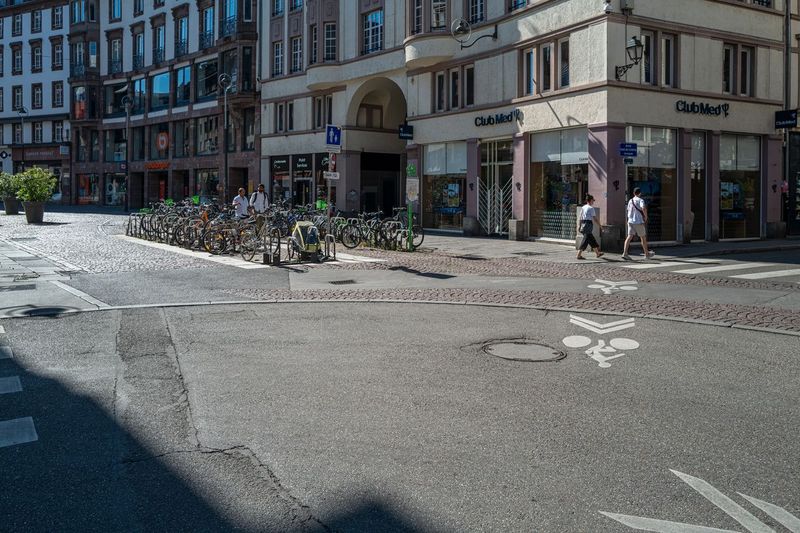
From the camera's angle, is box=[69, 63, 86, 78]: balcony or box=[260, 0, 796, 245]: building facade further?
box=[69, 63, 86, 78]: balcony

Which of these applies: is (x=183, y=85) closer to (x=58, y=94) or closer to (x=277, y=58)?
(x=277, y=58)

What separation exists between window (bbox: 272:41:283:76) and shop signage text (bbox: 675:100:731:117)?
75.4 feet

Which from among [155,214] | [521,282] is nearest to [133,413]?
[521,282]

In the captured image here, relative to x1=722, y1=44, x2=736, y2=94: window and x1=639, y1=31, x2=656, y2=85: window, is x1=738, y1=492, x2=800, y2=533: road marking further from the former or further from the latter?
x1=722, y1=44, x2=736, y2=94: window

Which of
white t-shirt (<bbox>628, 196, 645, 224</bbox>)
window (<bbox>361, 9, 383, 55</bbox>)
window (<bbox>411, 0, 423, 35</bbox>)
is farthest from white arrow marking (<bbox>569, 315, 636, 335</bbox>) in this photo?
window (<bbox>361, 9, 383, 55</bbox>)

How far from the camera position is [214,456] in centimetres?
479

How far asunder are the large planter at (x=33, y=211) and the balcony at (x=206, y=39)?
17.9m

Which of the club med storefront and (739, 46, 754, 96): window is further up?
(739, 46, 754, 96): window

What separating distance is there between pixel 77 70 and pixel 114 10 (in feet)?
19.6

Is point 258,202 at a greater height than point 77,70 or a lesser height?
lesser

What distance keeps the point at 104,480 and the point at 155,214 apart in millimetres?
21911

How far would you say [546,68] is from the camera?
82.2ft

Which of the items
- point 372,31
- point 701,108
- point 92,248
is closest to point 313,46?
point 372,31

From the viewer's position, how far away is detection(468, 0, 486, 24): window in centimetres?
2769
